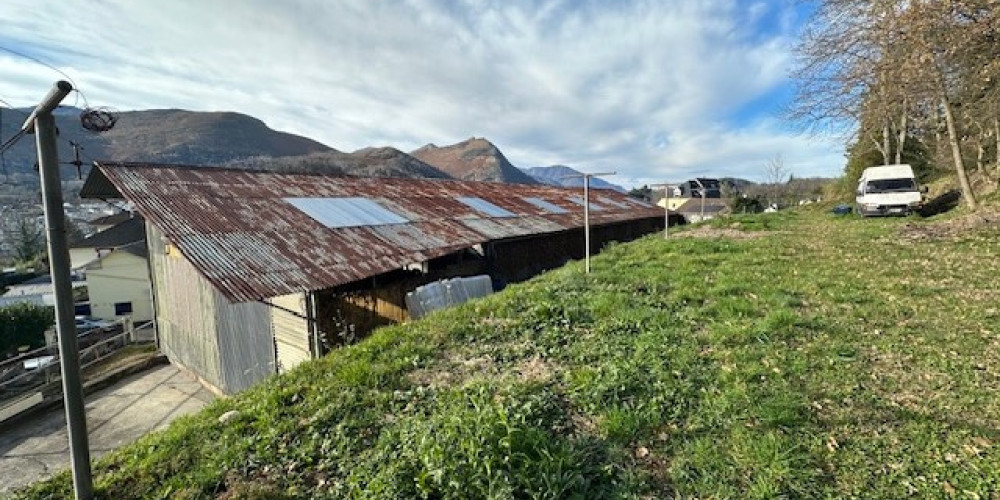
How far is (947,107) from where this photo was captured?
12680mm

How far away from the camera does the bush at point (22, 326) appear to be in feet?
73.7

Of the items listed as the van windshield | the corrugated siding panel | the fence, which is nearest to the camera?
the corrugated siding panel

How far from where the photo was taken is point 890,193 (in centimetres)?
1805

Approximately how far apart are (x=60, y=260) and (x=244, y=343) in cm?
766

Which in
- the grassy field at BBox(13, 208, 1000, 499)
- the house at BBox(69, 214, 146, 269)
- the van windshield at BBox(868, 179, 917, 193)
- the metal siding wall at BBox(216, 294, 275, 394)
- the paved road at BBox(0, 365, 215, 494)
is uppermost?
the van windshield at BBox(868, 179, 917, 193)

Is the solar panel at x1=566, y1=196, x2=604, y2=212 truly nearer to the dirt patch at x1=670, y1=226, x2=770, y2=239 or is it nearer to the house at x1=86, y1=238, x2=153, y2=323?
the dirt patch at x1=670, y1=226, x2=770, y2=239

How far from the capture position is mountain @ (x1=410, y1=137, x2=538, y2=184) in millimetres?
→ 142375

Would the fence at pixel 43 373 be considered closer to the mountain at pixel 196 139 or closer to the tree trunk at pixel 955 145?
the tree trunk at pixel 955 145

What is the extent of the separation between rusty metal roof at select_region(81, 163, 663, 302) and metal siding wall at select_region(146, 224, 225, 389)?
157cm

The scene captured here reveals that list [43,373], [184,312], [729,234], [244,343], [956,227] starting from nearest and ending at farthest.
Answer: [244,343] < [184,312] < [956,227] < [43,373] < [729,234]

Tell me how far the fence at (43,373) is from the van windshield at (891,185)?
26885mm

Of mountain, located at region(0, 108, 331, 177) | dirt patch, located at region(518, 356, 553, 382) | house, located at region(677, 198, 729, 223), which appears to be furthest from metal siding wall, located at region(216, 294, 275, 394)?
mountain, located at region(0, 108, 331, 177)

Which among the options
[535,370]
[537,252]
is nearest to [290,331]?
[535,370]

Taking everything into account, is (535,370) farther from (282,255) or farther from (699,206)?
(699,206)
